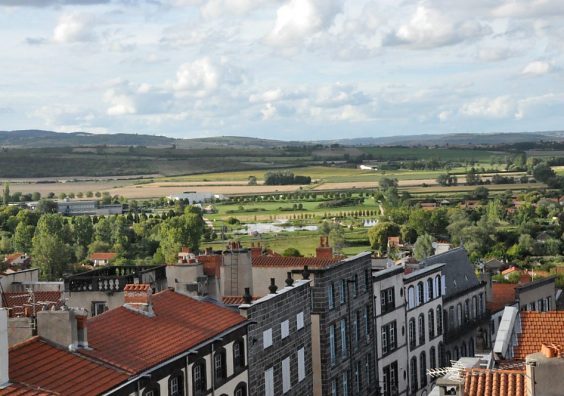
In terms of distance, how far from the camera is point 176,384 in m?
34.0

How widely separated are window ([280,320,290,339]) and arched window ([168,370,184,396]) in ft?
32.9

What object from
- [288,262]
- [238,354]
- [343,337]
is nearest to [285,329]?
[238,354]

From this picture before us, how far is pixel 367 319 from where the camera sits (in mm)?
55094

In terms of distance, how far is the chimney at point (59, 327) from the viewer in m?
29.8

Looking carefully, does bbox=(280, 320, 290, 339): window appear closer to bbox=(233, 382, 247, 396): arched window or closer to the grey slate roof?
bbox=(233, 382, 247, 396): arched window

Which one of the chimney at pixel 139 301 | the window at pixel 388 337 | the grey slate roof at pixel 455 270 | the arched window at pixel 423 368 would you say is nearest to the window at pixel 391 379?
the window at pixel 388 337

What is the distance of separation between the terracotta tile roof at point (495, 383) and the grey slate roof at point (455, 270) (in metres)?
42.9

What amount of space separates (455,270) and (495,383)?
154 feet

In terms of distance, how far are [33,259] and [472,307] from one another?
82.6 m

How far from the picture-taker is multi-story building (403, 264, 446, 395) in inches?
2399

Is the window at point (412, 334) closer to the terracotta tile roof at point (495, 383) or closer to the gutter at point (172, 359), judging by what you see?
the gutter at point (172, 359)

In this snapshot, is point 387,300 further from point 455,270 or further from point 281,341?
point 281,341

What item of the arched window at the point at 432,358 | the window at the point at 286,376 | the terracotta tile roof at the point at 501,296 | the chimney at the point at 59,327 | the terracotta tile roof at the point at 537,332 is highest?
the chimney at the point at 59,327

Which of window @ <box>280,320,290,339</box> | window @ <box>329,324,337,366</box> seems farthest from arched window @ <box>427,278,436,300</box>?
window @ <box>280,320,290,339</box>
